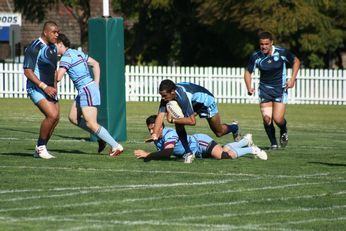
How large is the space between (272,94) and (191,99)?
3.68 meters

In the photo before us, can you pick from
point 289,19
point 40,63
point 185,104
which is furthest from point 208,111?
point 289,19

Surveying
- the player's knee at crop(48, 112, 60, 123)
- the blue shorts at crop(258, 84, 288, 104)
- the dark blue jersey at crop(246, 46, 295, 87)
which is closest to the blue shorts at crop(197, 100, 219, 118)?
the player's knee at crop(48, 112, 60, 123)

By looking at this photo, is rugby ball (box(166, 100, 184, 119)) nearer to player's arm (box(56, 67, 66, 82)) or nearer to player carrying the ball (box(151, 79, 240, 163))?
player carrying the ball (box(151, 79, 240, 163))

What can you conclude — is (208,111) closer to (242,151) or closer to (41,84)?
(242,151)

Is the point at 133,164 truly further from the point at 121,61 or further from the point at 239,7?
the point at 239,7

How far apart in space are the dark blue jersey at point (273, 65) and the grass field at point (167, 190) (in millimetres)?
1169

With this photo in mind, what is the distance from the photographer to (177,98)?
Answer: 1546 centimetres

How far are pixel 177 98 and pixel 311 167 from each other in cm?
198

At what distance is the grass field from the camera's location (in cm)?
1059

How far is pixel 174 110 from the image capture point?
50.8 ft

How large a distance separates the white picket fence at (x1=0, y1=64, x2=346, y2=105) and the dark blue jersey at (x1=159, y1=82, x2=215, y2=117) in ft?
78.4

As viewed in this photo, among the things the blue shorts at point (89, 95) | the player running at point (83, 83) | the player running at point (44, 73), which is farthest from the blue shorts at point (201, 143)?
the player running at point (44, 73)

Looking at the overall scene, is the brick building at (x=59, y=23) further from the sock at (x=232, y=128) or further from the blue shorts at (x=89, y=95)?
the blue shorts at (x=89, y=95)

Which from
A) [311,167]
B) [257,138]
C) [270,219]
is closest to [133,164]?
[311,167]
